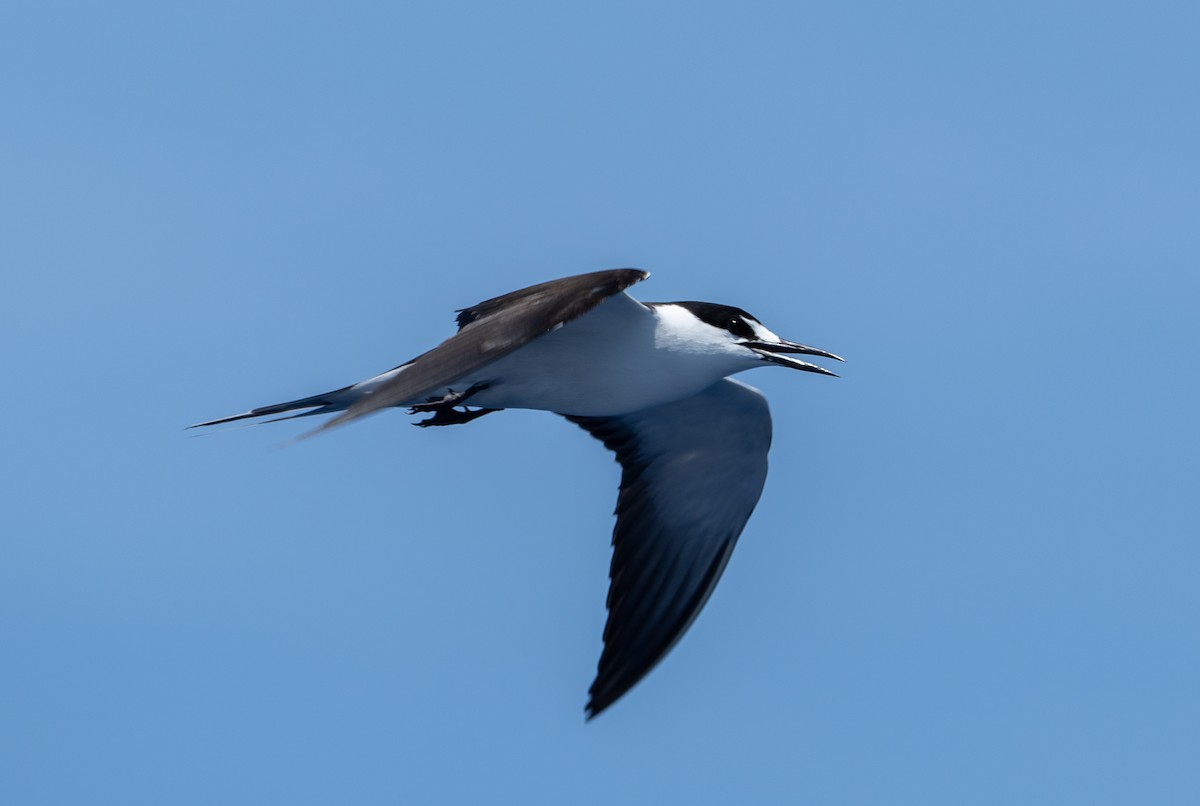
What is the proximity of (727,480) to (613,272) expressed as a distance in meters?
3.70

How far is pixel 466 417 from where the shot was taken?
13.8 m

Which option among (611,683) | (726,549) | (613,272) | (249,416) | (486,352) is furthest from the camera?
(726,549)

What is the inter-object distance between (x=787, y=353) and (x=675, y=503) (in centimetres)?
240

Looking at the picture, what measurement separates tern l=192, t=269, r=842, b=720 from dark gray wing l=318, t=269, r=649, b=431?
0.06ft

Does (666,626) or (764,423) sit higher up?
(764,423)

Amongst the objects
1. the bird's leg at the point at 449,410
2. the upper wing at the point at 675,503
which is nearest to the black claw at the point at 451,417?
the bird's leg at the point at 449,410

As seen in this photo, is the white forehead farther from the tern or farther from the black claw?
the black claw

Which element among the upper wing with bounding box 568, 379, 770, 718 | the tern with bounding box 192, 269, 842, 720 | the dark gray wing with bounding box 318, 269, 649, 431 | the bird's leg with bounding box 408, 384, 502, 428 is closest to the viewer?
the dark gray wing with bounding box 318, 269, 649, 431

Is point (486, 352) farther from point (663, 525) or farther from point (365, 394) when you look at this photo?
point (663, 525)

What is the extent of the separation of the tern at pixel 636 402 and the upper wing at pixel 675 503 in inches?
0.5

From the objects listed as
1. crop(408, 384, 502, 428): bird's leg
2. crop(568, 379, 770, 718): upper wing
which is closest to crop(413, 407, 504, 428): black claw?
crop(408, 384, 502, 428): bird's leg

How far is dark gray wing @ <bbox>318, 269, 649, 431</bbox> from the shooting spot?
36.2 ft

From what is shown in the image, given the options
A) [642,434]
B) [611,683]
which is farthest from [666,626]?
[642,434]

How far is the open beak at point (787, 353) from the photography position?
44.4ft
